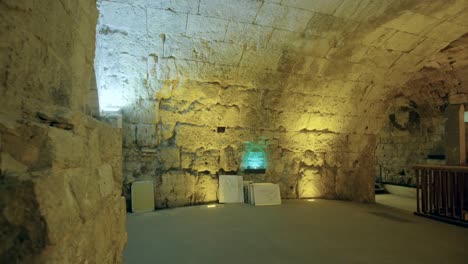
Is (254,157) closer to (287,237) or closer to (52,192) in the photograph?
(287,237)

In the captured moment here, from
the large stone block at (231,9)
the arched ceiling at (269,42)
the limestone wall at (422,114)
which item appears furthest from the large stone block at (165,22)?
the limestone wall at (422,114)

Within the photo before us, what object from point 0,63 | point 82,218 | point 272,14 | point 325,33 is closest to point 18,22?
point 0,63

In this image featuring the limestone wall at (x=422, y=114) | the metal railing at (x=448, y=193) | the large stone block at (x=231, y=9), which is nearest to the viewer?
the large stone block at (x=231, y=9)

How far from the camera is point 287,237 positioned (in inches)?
109

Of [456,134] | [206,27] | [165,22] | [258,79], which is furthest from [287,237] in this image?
[456,134]

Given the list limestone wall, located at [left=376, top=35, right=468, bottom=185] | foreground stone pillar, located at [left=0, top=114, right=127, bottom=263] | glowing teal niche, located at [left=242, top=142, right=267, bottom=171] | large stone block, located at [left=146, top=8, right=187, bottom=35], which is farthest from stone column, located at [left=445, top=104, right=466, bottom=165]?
foreground stone pillar, located at [left=0, top=114, right=127, bottom=263]

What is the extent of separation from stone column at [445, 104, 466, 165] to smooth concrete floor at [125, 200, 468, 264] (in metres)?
1.58

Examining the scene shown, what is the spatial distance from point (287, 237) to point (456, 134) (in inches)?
156

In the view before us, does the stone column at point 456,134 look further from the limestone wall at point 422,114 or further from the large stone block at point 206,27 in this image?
the large stone block at point 206,27

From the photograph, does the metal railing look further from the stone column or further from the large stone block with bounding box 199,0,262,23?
the large stone block with bounding box 199,0,262,23

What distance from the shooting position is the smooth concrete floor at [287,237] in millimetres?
2268

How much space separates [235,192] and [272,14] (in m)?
2.73

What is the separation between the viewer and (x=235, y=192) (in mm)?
4410

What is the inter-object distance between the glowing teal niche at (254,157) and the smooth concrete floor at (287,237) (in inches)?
30.0
